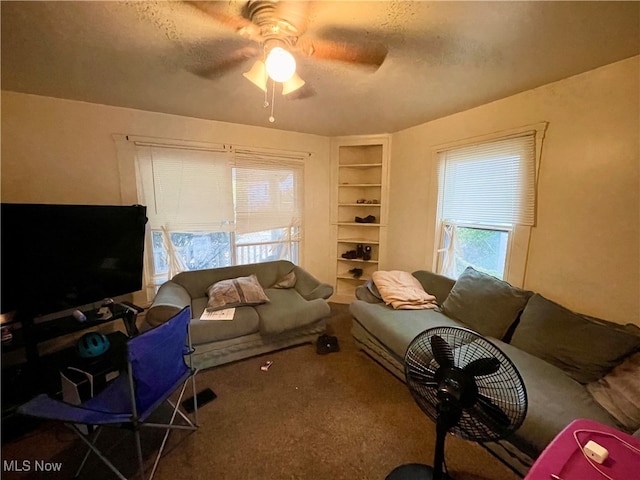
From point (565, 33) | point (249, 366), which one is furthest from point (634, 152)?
point (249, 366)

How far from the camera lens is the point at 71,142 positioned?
233 cm

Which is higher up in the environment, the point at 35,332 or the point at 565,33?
the point at 565,33

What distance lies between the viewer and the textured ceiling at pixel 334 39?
1.22 meters

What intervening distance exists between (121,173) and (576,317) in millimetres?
3893

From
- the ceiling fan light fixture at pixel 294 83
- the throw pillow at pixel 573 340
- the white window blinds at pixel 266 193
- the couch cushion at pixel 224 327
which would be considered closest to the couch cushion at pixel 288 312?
the couch cushion at pixel 224 327

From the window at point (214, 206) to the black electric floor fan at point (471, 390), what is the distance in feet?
8.52

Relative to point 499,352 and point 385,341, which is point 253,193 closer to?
point 385,341

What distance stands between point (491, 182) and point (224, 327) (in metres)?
2.78

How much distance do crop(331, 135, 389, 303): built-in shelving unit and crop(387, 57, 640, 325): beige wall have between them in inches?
62.5

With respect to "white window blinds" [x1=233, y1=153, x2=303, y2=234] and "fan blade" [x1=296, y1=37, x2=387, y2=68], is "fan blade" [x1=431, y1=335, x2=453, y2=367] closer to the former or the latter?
"fan blade" [x1=296, y1=37, x2=387, y2=68]

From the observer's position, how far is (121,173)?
2.55 m

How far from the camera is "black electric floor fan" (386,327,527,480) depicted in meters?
1.07

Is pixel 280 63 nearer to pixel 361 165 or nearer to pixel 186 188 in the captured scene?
pixel 186 188

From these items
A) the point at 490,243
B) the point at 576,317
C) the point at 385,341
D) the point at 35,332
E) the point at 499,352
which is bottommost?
the point at 385,341
